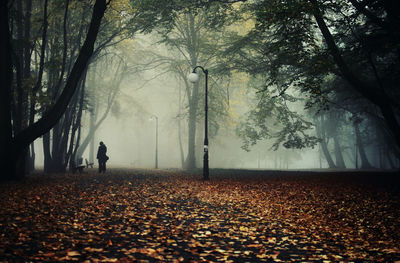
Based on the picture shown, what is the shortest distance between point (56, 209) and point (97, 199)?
1.81m

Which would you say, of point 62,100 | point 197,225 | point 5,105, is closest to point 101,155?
point 62,100

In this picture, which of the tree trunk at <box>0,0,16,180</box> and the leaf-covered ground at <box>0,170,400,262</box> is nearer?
the leaf-covered ground at <box>0,170,400,262</box>

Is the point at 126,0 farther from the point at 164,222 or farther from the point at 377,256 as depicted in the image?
the point at 377,256

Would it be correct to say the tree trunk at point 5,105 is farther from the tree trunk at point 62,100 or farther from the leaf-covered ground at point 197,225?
the leaf-covered ground at point 197,225

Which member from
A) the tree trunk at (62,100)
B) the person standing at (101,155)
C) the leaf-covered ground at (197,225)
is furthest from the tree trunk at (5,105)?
the person standing at (101,155)

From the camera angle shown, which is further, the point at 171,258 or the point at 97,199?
the point at 97,199

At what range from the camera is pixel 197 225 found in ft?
23.6

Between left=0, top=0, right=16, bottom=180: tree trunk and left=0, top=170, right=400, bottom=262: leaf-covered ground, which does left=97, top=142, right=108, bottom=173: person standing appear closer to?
left=0, top=0, right=16, bottom=180: tree trunk

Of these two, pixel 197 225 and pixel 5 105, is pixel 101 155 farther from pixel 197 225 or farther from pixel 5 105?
pixel 197 225

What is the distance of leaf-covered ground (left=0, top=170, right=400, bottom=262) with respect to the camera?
5113 millimetres

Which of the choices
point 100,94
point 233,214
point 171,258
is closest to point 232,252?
point 171,258

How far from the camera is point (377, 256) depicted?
5.23 m

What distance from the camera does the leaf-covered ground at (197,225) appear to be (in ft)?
16.8

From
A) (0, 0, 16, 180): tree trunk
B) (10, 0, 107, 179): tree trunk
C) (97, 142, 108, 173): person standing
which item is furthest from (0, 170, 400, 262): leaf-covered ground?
(97, 142, 108, 173): person standing
